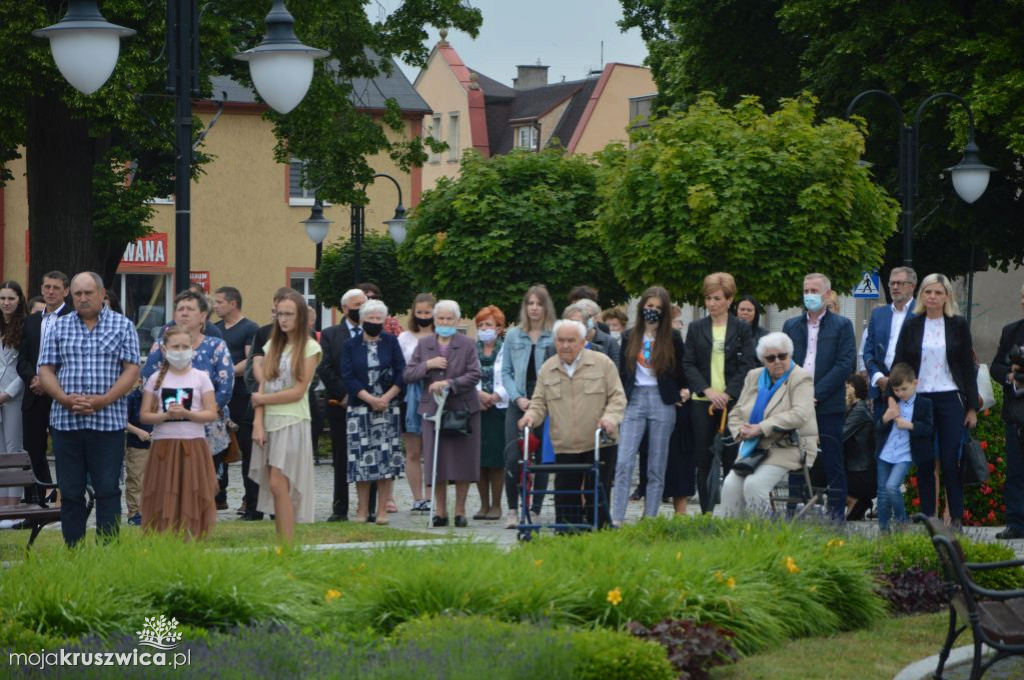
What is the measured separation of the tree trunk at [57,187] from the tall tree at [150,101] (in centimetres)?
1

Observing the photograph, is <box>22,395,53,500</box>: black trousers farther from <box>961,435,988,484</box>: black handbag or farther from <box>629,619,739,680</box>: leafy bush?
<box>629,619,739,680</box>: leafy bush

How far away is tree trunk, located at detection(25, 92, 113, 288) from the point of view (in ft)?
79.1

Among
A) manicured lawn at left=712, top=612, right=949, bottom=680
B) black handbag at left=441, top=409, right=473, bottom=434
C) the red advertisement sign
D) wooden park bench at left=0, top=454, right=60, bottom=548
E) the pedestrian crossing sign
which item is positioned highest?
the red advertisement sign

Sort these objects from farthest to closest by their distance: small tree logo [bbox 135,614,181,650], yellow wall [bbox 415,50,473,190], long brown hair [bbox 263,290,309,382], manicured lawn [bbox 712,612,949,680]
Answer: yellow wall [bbox 415,50,473,190] → long brown hair [bbox 263,290,309,382] → manicured lawn [bbox 712,612,949,680] → small tree logo [bbox 135,614,181,650]

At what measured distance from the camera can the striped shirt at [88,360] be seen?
1140 centimetres

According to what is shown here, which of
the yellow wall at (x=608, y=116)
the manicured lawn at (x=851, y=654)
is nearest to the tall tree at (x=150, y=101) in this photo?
the manicured lawn at (x=851, y=654)

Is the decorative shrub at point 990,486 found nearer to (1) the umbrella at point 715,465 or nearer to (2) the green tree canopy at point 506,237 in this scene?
(1) the umbrella at point 715,465

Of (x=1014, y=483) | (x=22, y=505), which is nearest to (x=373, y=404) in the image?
(x=22, y=505)

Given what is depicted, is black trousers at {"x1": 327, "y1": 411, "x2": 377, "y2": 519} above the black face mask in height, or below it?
below

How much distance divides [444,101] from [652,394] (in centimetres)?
6322

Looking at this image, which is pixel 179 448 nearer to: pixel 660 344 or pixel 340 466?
pixel 340 466

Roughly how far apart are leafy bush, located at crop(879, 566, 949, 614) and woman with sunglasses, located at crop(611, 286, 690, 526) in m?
3.50

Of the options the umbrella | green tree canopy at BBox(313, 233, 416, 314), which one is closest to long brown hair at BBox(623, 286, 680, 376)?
the umbrella

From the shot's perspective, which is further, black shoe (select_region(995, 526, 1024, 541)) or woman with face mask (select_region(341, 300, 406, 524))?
woman with face mask (select_region(341, 300, 406, 524))
